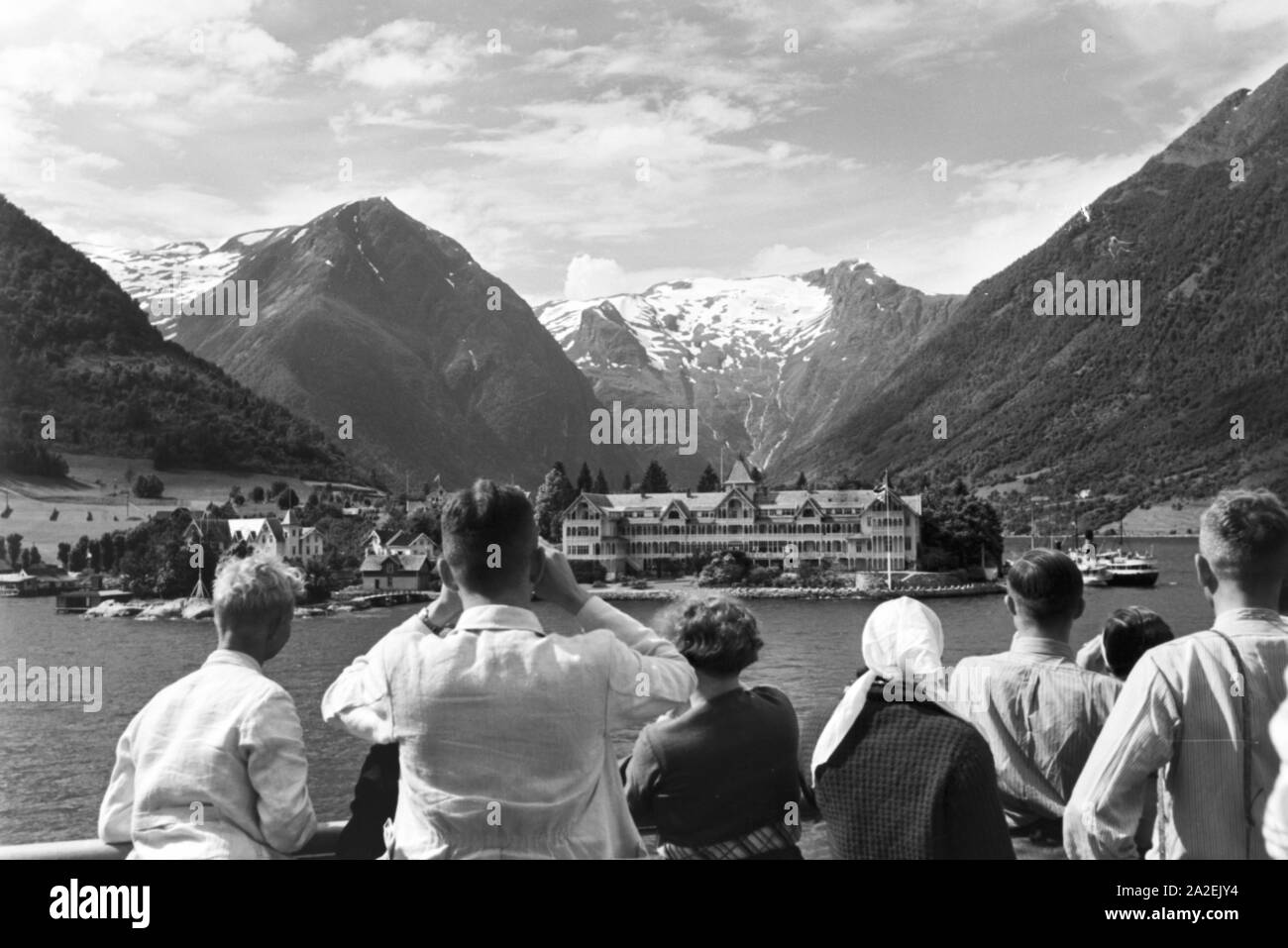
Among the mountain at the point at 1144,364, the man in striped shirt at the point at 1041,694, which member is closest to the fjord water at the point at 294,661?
the mountain at the point at 1144,364

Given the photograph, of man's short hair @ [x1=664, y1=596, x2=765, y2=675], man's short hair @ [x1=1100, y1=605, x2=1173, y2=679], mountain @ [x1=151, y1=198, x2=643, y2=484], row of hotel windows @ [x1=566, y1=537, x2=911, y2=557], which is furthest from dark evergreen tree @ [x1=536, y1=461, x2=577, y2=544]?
man's short hair @ [x1=664, y1=596, x2=765, y2=675]

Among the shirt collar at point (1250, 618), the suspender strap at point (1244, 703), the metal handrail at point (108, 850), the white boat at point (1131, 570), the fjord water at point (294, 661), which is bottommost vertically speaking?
the fjord water at point (294, 661)

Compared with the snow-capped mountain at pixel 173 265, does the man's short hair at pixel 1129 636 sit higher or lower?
lower

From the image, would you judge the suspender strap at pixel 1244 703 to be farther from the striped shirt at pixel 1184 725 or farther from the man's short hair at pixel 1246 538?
the man's short hair at pixel 1246 538

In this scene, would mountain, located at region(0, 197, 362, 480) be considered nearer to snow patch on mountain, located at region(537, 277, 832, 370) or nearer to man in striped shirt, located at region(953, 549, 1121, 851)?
snow patch on mountain, located at region(537, 277, 832, 370)

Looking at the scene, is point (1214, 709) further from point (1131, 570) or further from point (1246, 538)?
point (1131, 570)

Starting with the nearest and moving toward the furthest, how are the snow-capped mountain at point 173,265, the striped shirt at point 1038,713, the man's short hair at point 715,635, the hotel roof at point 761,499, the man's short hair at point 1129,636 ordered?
the man's short hair at point 715,635
the striped shirt at point 1038,713
the man's short hair at point 1129,636
the hotel roof at point 761,499
the snow-capped mountain at point 173,265
